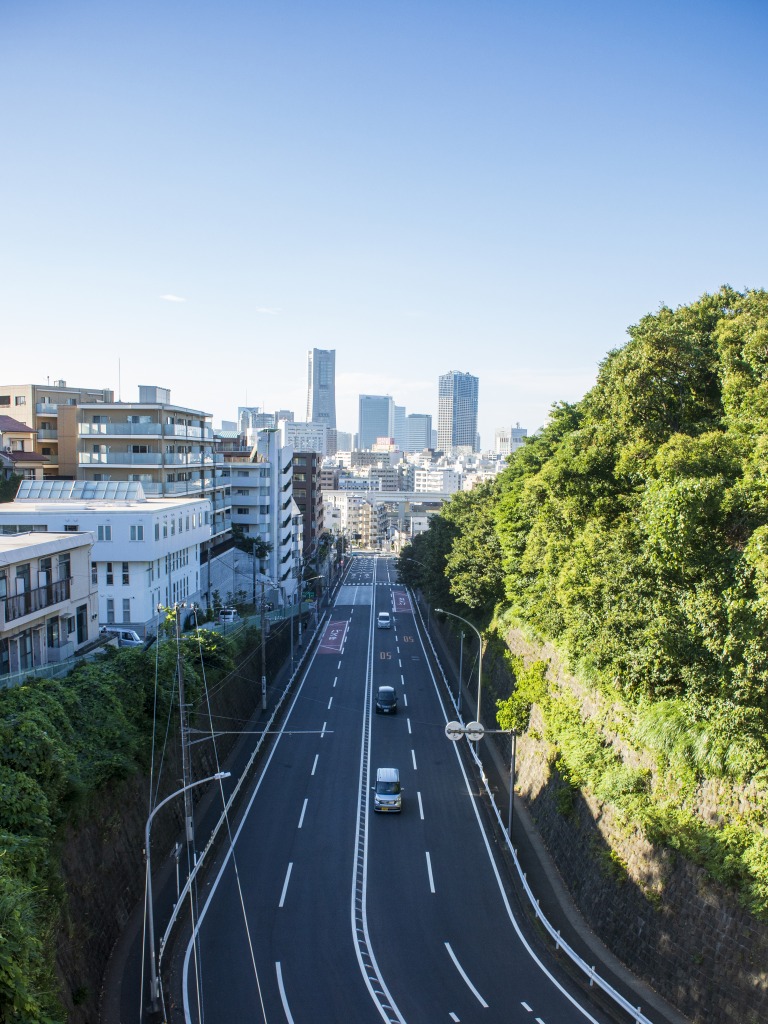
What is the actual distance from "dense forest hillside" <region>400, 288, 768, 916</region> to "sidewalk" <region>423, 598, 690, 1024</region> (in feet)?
9.86

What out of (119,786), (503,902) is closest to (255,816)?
(119,786)

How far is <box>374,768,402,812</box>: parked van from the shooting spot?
3102 centimetres

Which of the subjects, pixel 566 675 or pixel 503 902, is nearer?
pixel 503 902

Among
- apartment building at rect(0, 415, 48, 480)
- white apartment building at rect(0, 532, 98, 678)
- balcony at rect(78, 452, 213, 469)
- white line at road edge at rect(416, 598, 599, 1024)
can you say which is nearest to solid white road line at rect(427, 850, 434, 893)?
white line at road edge at rect(416, 598, 599, 1024)

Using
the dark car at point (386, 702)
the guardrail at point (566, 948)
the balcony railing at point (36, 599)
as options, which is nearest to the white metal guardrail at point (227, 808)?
the dark car at point (386, 702)

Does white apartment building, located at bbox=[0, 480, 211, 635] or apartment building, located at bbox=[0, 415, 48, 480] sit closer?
white apartment building, located at bbox=[0, 480, 211, 635]

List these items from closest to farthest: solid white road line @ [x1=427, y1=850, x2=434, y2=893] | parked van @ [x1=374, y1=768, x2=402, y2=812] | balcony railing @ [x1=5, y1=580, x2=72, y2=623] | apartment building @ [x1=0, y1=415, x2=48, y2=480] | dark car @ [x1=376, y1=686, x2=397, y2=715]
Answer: solid white road line @ [x1=427, y1=850, x2=434, y2=893], balcony railing @ [x1=5, y1=580, x2=72, y2=623], parked van @ [x1=374, y1=768, x2=402, y2=812], dark car @ [x1=376, y1=686, x2=397, y2=715], apartment building @ [x1=0, y1=415, x2=48, y2=480]

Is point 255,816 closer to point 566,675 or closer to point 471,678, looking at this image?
point 566,675

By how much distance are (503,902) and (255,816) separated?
10885mm

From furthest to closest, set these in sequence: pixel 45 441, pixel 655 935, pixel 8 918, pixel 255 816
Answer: pixel 45 441
pixel 255 816
pixel 655 935
pixel 8 918

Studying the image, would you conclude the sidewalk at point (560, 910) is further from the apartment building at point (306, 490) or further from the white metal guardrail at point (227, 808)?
the apartment building at point (306, 490)

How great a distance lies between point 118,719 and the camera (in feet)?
81.6

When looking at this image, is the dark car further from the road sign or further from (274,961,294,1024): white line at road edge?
(274,961,294,1024): white line at road edge

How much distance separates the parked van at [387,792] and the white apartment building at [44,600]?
13.5 meters
